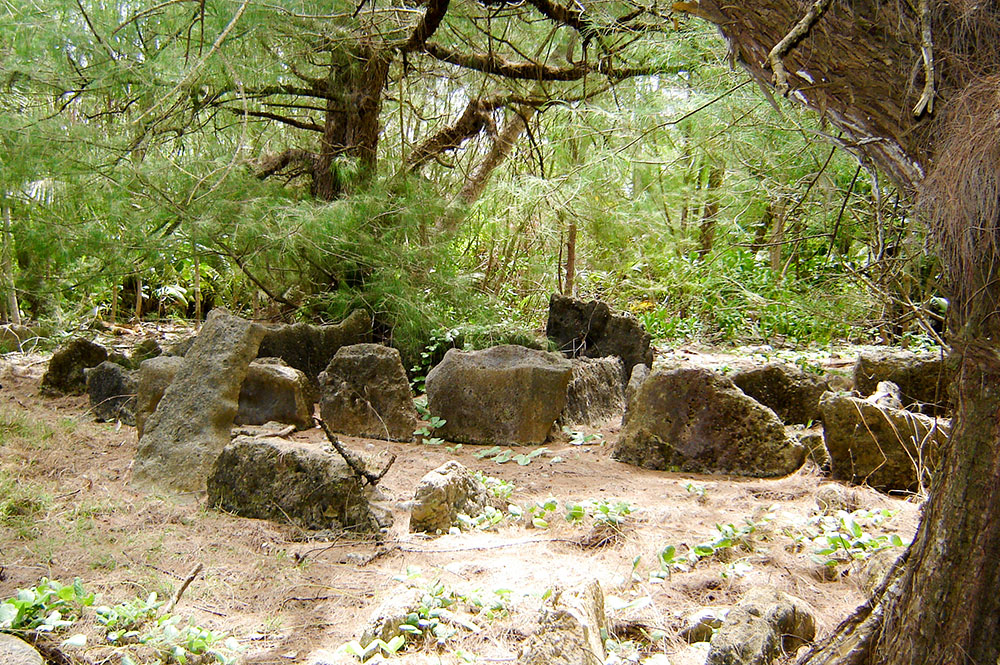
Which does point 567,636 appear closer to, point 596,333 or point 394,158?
point 596,333

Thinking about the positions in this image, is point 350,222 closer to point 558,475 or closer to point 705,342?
point 558,475

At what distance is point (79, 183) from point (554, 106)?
449 cm

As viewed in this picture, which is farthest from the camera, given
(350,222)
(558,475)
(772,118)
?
(350,222)

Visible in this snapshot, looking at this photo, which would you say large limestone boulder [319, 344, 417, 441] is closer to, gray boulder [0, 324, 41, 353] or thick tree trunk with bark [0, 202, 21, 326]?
thick tree trunk with bark [0, 202, 21, 326]

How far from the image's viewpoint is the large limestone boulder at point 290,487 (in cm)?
314

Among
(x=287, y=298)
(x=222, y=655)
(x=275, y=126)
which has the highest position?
(x=275, y=126)

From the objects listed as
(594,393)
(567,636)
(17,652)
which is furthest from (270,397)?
(567,636)

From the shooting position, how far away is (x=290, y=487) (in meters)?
3.23

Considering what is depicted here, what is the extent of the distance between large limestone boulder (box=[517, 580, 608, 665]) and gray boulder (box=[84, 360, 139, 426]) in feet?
13.4

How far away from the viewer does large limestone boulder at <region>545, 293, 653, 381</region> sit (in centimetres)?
595

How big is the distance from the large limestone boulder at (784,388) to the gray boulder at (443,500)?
2177 mm

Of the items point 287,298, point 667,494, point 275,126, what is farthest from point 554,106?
point 667,494

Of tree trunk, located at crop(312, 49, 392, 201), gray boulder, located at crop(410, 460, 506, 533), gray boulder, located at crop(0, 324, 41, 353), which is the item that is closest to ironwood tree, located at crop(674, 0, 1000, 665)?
gray boulder, located at crop(410, 460, 506, 533)

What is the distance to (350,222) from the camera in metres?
5.81
